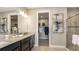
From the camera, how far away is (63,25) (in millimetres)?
1077

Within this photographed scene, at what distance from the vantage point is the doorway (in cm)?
109

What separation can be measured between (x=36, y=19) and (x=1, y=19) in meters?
0.41

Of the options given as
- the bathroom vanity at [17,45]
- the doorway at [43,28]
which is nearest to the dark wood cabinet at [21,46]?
the bathroom vanity at [17,45]

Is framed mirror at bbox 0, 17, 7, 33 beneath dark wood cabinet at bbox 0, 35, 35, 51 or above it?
above

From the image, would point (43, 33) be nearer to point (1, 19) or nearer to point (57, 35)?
point (57, 35)

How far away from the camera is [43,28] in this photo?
3.65ft

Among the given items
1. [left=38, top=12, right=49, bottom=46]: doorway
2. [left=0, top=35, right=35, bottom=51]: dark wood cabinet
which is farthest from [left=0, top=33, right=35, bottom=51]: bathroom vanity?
[left=38, top=12, right=49, bottom=46]: doorway

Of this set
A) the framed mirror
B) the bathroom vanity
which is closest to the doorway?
the bathroom vanity

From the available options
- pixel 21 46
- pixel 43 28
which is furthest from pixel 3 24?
pixel 43 28

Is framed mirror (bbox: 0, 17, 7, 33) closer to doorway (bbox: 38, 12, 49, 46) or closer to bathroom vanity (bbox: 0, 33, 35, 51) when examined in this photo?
bathroom vanity (bbox: 0, 33, 35, 51)

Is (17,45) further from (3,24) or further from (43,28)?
(43,28)

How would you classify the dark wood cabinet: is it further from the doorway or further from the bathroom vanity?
the doorway
